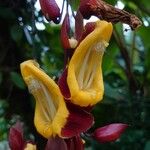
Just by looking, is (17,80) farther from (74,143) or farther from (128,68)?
(74,143)

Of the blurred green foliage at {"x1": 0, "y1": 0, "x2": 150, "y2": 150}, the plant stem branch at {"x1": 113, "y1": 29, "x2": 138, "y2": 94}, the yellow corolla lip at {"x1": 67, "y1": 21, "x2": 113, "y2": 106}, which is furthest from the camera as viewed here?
the plant stem branch at {"x1": 113, "y1": 29, "x2": 138, "y2": 94}

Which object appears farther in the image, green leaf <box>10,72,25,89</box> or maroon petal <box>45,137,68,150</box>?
green leaf <box>10,72,25,89</box>

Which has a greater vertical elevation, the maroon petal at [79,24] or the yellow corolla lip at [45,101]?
the maroon petal at [79,24]

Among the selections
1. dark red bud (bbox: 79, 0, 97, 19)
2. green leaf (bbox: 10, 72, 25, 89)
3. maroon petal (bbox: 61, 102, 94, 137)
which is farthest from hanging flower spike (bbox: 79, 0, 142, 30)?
green leaf (bbox: 10, 72, 25, 89)

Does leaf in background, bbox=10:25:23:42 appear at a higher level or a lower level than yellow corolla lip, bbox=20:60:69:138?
lower

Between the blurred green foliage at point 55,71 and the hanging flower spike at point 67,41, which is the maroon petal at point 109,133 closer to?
the hanging flower spike at point 67,41

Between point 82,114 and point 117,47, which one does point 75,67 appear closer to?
point 82,114

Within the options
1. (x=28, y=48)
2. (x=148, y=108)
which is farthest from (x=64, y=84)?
(x=28, y=48)

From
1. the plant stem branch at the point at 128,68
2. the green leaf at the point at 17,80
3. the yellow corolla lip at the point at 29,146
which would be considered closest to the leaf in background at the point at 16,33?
the green leaf at the point at 17,80

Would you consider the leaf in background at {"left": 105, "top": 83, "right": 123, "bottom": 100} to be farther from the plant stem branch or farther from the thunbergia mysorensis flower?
the thunbergia mysorensis flower
